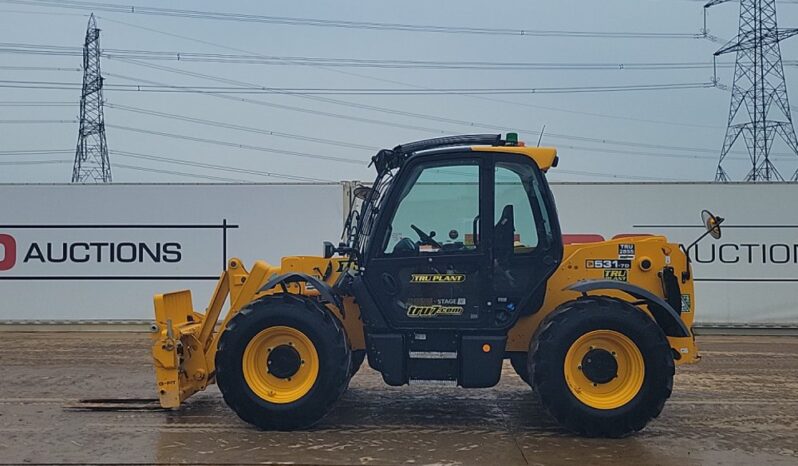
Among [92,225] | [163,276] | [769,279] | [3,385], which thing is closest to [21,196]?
[92,225]

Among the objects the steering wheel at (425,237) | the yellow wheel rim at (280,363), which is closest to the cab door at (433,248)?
the steering wheel at (425,237)

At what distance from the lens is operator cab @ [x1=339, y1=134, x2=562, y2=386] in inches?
248

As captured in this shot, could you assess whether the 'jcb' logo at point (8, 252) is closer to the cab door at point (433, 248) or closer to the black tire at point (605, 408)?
the cab door at point (433, 248)

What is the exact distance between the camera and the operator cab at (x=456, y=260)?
20.7 feet

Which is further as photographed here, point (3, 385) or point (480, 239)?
point (3, 385)

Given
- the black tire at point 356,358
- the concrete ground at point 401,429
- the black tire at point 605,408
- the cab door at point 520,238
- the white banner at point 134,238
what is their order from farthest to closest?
1. the white banner at point 134,238
2. the black tire at point 356,358
3. the cab door at point 520,238
4. the black tire at point 605,408
5. the concrete ground at point 401,429

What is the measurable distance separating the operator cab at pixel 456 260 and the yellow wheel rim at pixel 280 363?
51 centimetres

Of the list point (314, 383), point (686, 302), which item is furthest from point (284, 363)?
point (686, 302)

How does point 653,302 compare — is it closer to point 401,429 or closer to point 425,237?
point 425,237

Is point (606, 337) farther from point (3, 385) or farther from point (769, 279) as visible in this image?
point (769, 279)

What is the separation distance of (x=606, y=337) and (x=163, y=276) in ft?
30.9

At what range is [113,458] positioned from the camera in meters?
5.55

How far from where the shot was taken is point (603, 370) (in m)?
6.09

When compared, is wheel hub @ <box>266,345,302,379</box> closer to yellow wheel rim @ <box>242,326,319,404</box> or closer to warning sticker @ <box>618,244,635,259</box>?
yellow wheel rim @ <box>242,326,319,404</box>
